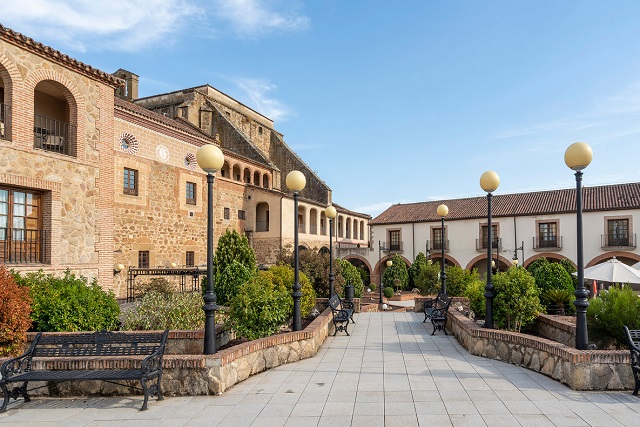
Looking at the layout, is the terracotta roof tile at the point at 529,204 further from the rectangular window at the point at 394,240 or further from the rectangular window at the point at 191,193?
the rectangular window at the point at 191,193

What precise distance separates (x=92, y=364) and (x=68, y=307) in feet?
7.46

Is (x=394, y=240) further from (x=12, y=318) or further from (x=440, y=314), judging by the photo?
(x=12, y=318)

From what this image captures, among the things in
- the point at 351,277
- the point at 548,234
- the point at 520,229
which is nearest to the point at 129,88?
the point at 351,277

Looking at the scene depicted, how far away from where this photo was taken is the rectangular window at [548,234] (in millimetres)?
27547

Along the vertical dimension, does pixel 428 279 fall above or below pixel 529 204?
below

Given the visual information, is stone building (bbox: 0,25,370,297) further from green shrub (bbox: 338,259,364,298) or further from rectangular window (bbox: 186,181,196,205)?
green shrub (bbox: 338,259,364,298)

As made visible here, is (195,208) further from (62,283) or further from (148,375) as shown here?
(148,375)

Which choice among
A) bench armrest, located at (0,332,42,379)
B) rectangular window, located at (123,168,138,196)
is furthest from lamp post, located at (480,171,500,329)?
rectangular window, located at (123,168,138,196)

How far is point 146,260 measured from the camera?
1842 centimetres

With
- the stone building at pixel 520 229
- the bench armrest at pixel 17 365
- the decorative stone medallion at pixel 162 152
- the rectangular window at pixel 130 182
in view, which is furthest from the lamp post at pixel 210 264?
the stone building at pixel 520 229

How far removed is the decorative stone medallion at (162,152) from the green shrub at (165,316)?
1212 cm

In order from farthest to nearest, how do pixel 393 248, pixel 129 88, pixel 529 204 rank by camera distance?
1. pixel 393 248
2. pixel 529 204
3. pixel 129 88

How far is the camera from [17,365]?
18.0 ft

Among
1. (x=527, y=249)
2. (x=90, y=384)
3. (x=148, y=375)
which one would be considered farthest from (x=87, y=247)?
(x=527, y=249)
